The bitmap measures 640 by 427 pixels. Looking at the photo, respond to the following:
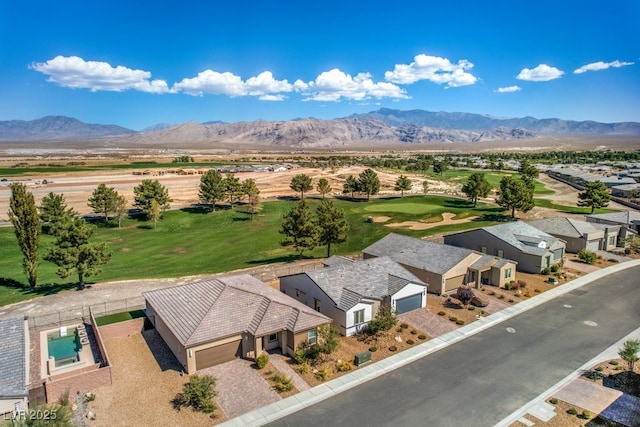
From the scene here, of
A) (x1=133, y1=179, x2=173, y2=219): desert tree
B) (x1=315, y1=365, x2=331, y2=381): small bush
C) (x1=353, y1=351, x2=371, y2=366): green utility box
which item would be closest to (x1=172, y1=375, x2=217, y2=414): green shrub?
(x1=315, y1=365, x2=331, y2=381): small bush

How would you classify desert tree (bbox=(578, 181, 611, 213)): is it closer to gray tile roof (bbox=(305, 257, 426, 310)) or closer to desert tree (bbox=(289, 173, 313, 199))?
desert tree (bbox=(289, 173, 313, 199))

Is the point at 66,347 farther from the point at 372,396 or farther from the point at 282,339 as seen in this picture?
the point at 372,396

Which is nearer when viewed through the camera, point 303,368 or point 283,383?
point 283,383

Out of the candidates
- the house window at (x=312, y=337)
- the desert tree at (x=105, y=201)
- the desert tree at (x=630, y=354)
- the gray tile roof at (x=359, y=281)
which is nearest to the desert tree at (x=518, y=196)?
the gray tile roof at (x=359, y=281)

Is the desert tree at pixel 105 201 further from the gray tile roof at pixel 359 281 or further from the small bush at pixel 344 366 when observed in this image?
the small bush at pixel 344 366

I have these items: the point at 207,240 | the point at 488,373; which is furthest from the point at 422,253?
the point at 207,240

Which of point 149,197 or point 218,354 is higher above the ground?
point 149,197

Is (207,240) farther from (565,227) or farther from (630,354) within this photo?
(630,354)

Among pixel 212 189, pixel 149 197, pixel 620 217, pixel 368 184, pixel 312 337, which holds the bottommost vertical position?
pixel 312 337
